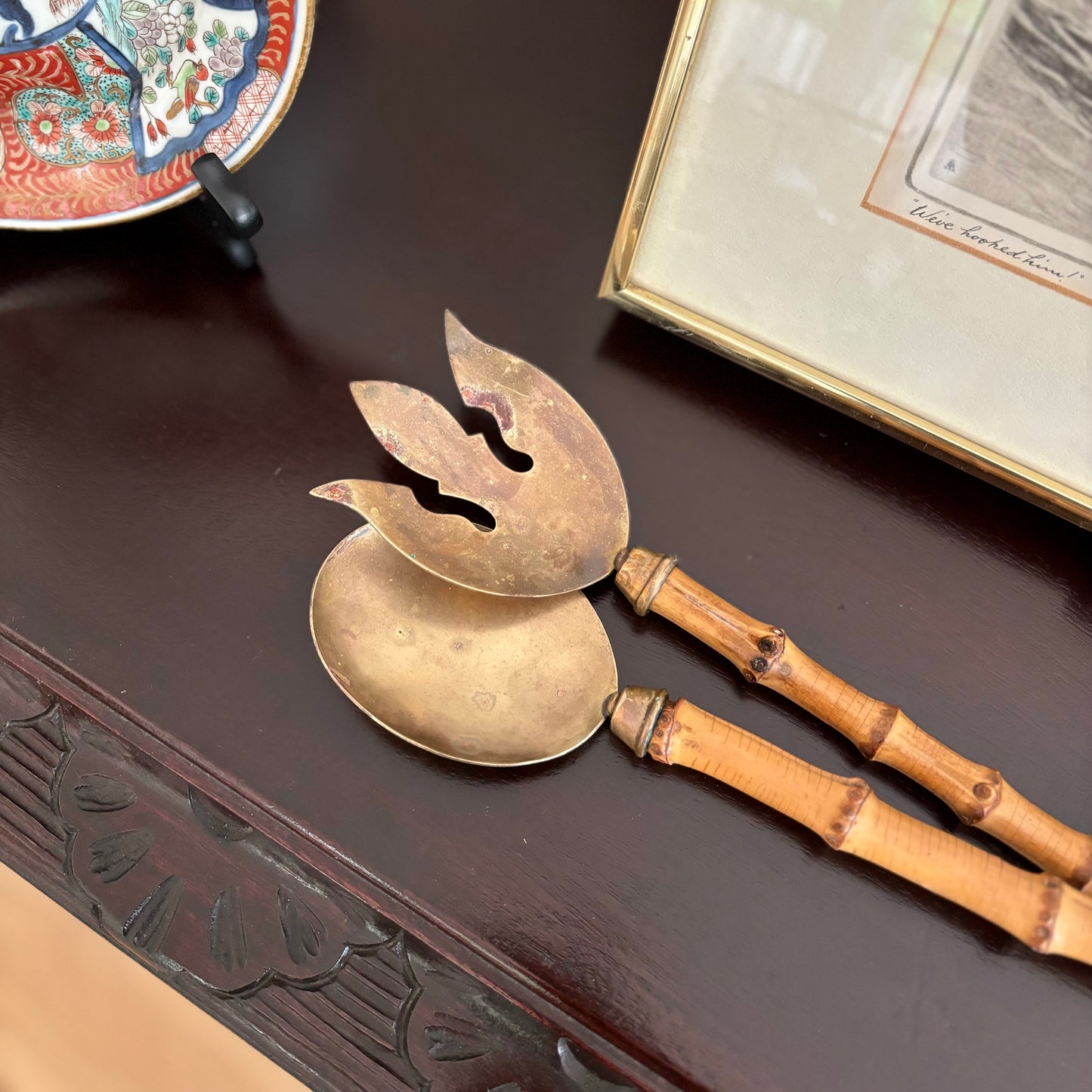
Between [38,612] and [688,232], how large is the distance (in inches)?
18.6

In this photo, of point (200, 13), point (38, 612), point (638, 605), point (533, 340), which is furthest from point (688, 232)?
point (38, 612)

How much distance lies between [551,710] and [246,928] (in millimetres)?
213

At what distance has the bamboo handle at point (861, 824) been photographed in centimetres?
44

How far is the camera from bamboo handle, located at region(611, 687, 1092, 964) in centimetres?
44

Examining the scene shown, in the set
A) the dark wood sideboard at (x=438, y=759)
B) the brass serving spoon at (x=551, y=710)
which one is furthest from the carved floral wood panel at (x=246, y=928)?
the brass serving spoon at (x=551, y=710)

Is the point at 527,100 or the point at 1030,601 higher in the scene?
the point at 527,100

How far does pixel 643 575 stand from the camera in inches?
20.4

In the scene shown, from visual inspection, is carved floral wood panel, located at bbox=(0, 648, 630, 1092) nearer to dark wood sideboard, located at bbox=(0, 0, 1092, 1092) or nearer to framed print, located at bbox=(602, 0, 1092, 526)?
dark wood sideboard, located at bbox=(0, 0, 1092, 1092)

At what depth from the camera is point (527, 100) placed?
→ 74cm

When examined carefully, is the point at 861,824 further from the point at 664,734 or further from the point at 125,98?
the point at 125,98

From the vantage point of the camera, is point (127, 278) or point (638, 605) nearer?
point (638, 605)

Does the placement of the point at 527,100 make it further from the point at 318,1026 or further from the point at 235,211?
the point at 318,1026

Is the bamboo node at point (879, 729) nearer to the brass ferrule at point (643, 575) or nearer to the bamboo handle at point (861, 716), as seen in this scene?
the bamboo handle at point (861, 716)

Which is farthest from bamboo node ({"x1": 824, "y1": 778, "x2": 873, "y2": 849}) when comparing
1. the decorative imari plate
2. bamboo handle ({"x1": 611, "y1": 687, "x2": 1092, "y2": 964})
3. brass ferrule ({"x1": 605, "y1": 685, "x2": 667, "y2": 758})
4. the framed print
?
the decorative imari plate
